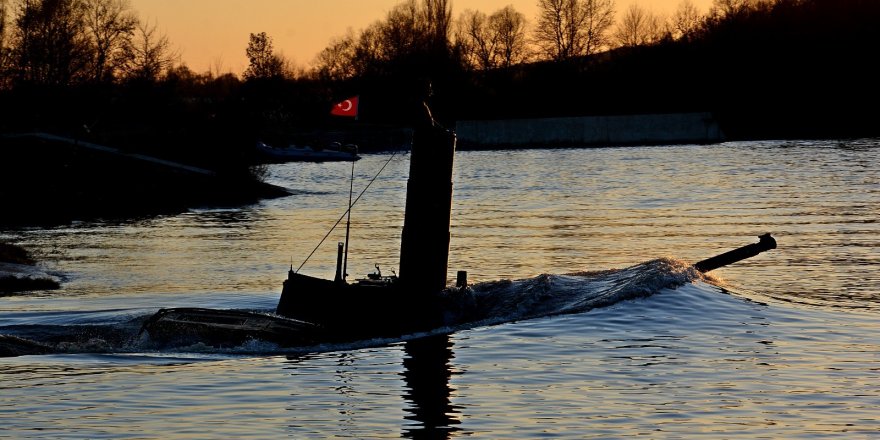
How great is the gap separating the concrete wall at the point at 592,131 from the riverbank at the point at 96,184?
64.7 m

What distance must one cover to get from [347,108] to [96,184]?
40.7 m

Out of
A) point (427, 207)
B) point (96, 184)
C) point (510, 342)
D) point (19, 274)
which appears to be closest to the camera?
point (510, 342)

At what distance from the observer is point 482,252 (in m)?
36.9

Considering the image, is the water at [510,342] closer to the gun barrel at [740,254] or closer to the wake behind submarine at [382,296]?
the wake behind submarine at [382,296]

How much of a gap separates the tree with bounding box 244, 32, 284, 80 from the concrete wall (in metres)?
27.1

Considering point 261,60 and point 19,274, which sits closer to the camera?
point 19,274

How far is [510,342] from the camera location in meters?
21.8

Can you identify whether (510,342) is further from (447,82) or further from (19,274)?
(447,82)

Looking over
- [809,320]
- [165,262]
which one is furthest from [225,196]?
[809,320]

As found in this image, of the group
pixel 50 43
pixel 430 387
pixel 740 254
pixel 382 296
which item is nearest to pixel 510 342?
pixel 382 296

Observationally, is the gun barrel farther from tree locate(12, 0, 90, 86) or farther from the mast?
tree locate(12, 0, 90, 86)

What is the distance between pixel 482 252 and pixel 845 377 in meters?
19.1

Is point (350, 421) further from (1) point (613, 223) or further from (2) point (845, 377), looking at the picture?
(1) point (613, 223)

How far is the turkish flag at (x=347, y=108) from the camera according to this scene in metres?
22.8
